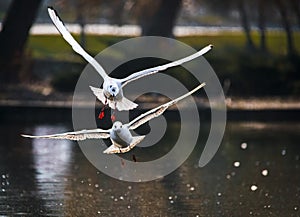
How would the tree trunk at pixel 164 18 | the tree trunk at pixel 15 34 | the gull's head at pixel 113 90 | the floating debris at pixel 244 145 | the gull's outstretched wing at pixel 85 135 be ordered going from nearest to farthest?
the gull's head at pixel 113 90 < the gull's outstretched wing at pixel 85 135 < the floating debris at pixel 244 145 < the tree trunk at pixel 15 34 < the tree trunk at pixel 164 18

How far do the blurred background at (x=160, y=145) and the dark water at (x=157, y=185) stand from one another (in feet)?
0.05

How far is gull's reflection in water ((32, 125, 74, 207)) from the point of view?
713 inches

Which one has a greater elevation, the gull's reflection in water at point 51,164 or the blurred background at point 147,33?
the gull's reflection in water at point 51,164

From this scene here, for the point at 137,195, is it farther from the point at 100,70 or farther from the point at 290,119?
the point at 290,119

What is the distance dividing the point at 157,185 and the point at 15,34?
56.0 feet

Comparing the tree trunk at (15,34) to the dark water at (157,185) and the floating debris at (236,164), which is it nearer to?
the dark water at (157,185)

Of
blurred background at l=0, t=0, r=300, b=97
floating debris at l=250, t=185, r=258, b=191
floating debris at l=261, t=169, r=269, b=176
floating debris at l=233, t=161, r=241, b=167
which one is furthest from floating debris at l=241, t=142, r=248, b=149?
blurred background at l=0, t=0, r=300, b=97

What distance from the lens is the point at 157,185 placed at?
1917cm

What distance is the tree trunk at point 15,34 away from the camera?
114 ft

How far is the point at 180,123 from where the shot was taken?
95.8ft

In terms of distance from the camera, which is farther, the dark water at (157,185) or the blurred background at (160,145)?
the blurred background at (160,145)

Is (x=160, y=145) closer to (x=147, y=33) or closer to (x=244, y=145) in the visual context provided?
(x=244, y=145)

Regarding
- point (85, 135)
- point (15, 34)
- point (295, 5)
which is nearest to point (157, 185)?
point (85, 135)

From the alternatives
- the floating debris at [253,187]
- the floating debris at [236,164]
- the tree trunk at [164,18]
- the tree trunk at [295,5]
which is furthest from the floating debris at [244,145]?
the tree trunk at [295,5]
